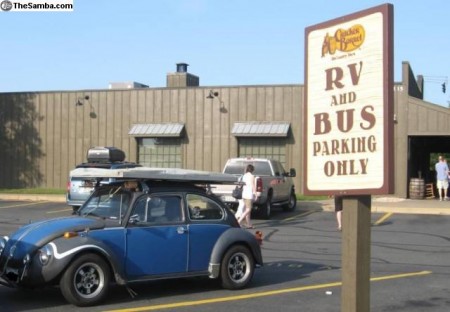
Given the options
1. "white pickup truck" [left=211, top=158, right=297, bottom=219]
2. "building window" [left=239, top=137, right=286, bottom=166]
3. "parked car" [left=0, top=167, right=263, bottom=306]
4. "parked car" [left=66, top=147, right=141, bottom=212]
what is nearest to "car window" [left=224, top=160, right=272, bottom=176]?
"white pickup truck" [left=211, top=158, right=297, bottom=219]

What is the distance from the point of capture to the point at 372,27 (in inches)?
137

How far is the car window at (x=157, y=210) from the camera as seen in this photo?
8.44 metres

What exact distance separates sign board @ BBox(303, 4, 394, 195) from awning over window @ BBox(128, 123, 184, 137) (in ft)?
82.4

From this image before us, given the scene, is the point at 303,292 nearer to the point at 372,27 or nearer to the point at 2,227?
the point at 372,27

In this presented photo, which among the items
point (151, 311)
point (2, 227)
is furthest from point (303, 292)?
point (2, 227)

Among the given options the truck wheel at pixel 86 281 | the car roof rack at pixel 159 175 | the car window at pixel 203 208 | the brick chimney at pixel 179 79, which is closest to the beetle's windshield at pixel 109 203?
the car roof rack at pixel 159 175

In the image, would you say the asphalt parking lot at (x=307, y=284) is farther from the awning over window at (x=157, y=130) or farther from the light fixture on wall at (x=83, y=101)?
the light fixture on wall at (x=83, y=101)

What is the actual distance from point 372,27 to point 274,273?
740cm

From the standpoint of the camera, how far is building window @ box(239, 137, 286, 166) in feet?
92.3

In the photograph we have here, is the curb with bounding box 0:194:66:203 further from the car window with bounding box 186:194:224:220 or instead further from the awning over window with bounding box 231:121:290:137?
the car window with bounding box 186:194:224:220

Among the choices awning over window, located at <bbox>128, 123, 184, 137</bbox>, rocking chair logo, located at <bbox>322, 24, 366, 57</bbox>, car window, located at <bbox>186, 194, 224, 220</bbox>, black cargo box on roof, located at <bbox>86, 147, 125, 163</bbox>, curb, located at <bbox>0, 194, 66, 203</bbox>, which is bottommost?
curb, located at <bbox>0, 194, 66, 203</bbox>

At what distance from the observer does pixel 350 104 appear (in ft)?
11.8

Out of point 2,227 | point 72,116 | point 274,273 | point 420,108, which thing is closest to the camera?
point 274,273

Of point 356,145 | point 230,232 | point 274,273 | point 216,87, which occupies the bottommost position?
point 274,273
